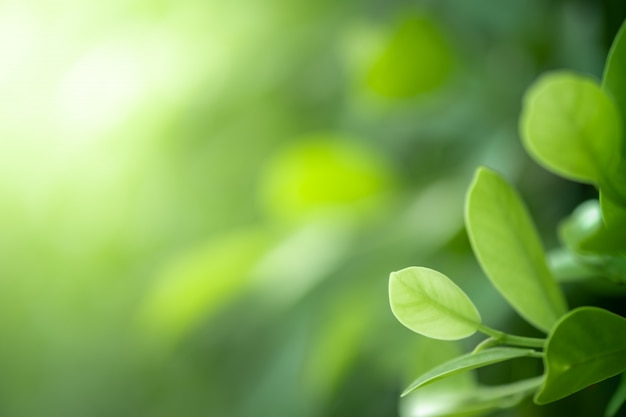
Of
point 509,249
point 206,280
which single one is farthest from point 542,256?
point 206,280

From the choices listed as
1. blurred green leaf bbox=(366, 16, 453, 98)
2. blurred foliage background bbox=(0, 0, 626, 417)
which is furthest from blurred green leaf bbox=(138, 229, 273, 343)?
blurred green leaf bbox=(366, 16, 453, 98)

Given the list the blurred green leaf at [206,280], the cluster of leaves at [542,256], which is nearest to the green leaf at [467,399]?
the cluster of leaves at [542,256]

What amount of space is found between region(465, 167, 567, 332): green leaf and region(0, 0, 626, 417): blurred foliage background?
0.20ft

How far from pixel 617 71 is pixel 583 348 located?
0.05 metres

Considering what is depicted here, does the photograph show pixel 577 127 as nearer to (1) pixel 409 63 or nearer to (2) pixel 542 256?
(2) pixel 542 256

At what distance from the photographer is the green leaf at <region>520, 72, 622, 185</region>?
0.46 ft

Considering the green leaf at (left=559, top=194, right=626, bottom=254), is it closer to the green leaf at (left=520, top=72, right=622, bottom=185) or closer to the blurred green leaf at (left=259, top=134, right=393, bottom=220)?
the green leaf at (left=520, top=72, right=622, bottom=185)

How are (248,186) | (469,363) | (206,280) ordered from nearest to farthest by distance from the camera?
(469,363)
(206,280)
(248,186)

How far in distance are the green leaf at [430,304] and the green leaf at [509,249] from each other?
2cm

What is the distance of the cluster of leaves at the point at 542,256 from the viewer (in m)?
0.12

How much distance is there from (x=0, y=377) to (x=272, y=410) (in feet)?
1.24

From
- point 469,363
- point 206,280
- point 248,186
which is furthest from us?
point 248,186

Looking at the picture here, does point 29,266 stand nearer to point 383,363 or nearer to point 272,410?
point 272,410

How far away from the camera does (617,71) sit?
0.14 metres
